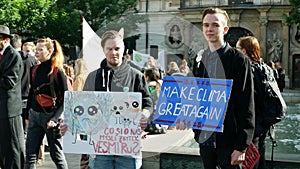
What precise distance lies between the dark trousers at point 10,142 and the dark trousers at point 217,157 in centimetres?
284

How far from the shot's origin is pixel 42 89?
6.08m

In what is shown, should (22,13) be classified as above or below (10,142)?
above

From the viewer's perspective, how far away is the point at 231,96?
4.08 meters

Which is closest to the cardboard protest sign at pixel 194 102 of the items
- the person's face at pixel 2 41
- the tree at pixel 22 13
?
the person's face at pixel 2 41

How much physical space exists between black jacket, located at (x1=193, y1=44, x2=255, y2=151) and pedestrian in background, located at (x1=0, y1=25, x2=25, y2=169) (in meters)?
2.89

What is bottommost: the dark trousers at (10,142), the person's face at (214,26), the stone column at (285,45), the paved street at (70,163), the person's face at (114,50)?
the paved street at (70,163)

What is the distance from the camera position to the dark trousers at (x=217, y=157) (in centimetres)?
415

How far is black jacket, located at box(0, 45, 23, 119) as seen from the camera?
19.7ft

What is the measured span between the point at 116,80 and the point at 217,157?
1088mm

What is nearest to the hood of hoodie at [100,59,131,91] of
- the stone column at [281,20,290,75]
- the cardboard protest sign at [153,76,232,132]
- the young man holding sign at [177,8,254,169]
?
the cardboard protest sign at [153,76,232,132]

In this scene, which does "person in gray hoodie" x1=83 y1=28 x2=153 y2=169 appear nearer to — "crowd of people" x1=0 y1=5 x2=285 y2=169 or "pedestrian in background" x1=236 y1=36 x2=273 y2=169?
"crowd of people" x1=0 y1=5 x2=285 y2=169

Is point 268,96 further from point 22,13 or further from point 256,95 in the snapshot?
point 22,13

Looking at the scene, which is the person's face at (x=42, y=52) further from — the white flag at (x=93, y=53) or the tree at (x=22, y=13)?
the tree at (x=22, y=13)

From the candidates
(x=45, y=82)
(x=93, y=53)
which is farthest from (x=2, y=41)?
(x=93, y=53)
